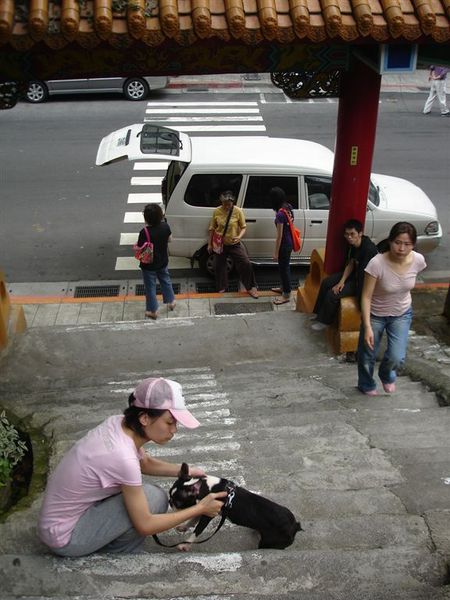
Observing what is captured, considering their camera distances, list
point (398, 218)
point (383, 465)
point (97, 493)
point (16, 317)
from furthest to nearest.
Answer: point (398, 218) < point (16, 317) < point (383, 465) < point (97, 493)

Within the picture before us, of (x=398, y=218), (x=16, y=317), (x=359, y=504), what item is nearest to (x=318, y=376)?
(x=359, y=504)

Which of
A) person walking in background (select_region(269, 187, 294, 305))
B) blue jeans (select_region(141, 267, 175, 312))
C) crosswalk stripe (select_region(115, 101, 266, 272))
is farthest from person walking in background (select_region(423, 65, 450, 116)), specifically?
blue jeans (select_region(141, 267, 175, 312))

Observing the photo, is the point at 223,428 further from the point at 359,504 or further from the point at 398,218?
the point at 398,218

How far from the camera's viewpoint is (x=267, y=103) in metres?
18.4

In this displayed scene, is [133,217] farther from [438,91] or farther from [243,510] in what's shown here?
[438,91]

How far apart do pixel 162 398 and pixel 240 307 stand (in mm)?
6337

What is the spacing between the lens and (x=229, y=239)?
9.13 meters

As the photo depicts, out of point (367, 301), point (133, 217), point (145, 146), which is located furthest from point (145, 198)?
point (367, 301)

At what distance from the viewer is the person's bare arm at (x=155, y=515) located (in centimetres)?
332

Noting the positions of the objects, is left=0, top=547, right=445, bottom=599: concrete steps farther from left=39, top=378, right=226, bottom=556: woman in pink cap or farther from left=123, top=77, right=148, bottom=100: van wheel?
left=123, top=77, right=148, bottom=100: van wheel

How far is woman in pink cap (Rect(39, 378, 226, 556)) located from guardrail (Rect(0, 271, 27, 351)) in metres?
4.00

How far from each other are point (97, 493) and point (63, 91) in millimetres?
16321

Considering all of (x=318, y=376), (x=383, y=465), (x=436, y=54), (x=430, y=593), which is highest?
(x=436, y=54)

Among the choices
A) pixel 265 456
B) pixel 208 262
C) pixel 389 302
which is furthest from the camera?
pixel 208 262
